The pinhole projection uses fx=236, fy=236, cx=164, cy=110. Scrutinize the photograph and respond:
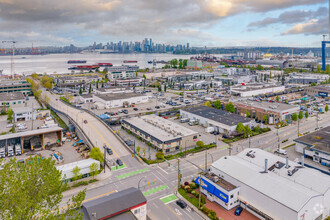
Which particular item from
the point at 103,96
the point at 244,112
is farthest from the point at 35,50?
the point at 244,112

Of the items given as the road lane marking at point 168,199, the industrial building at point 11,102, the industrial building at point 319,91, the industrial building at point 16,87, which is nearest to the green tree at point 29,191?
the road lane marking at point 168,199

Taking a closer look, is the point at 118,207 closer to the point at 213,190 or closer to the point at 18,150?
the point at 213,190

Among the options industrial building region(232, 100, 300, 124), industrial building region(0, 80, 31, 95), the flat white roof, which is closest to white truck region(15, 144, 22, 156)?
the flat white roof

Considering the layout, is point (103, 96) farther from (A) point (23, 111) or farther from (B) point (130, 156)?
(B) point (130, 156)

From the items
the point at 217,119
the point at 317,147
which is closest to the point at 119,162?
the point at 217,119

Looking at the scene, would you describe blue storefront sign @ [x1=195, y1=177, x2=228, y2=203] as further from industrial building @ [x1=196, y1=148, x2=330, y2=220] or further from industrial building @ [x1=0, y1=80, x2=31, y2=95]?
industrial building @ [x1=0, y1=80, x2=31, y2=95]

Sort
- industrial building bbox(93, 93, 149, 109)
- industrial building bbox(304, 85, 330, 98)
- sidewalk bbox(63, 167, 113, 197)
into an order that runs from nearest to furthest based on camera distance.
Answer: sidewalk bbox(63, 167, 113, 197), industrial building bbox(93, 93, 149, 109), industrial building bbox(304, 85, 330, 98)
